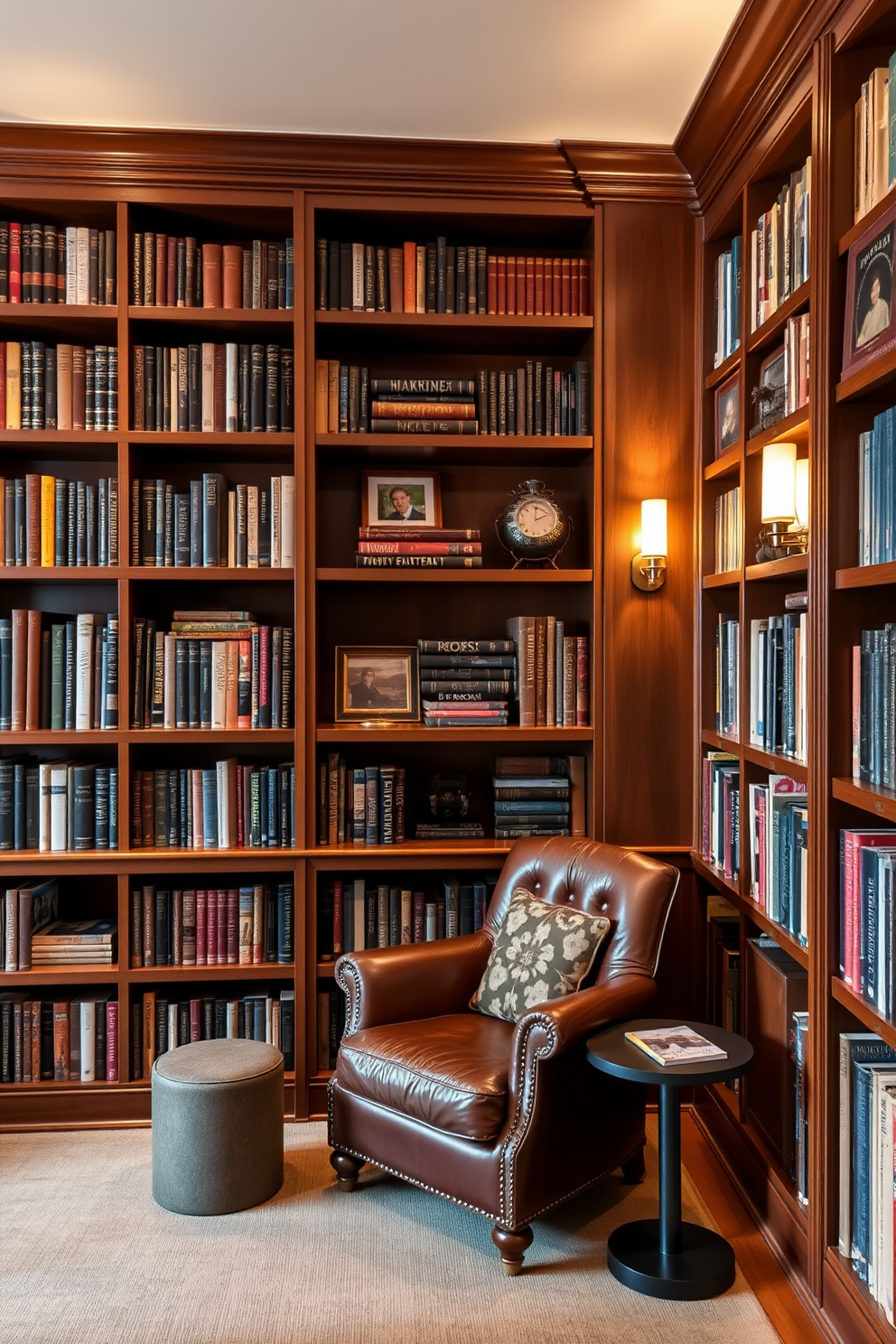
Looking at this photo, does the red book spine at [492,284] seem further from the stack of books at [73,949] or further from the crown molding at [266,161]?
the stack of books at [73,949]

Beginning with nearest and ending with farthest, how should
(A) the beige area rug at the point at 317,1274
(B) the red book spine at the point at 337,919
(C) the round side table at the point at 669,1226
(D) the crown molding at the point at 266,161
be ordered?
(A) the beige area rug at the point at 317,1274 → (C) the round side table at the point at 669,1226 → (D) the crown molding at the point at 266,161 → (B) the red book spine at the point at 337,919

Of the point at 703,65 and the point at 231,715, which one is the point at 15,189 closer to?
the point at 231,715

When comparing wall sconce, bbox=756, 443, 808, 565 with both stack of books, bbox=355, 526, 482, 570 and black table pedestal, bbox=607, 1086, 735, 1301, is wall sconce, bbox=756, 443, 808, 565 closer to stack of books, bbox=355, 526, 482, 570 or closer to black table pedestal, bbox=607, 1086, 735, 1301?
stack of books, bbox=355, 526, 482, 570

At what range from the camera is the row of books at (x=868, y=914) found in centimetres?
189

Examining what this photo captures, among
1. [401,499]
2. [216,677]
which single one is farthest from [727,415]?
[216,677]

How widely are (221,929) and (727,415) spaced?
2206 mm

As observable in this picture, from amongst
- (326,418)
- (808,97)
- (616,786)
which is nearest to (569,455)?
(326,418)

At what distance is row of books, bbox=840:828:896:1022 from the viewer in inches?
74.4

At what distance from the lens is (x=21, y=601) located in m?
3.52

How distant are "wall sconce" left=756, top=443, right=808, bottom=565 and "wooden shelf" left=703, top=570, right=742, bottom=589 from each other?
0.96 feet

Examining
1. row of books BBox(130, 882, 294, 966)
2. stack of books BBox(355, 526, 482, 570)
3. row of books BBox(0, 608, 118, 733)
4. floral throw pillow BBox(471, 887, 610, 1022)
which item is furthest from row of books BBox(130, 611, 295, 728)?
floral throw pillow BBox(471, 887, 610, 1022)

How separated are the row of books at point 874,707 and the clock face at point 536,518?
54.7 inches

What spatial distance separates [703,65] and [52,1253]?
3392 millimetres

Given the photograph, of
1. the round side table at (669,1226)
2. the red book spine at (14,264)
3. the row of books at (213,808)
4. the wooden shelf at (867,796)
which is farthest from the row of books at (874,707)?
→ the red book spine at (14,264)
